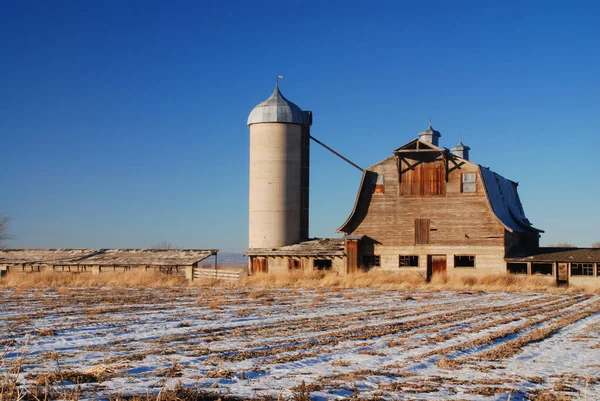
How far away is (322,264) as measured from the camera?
46.8m

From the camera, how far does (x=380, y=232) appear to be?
45.3m

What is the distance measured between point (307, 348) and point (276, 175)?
1361 inches

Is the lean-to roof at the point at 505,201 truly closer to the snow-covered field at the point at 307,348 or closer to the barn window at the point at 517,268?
the barn window at the point at 517,268

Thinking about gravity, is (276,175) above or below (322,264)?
above

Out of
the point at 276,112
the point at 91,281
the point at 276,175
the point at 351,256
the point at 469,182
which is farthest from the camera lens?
the point at 276,112

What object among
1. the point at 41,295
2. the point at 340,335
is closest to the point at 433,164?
the point at 41,295

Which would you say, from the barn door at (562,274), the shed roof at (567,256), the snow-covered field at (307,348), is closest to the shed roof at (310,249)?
the shed roof at (567,256)

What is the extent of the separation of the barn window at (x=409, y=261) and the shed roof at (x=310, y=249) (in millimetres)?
3475

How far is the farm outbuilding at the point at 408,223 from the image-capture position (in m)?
42.9

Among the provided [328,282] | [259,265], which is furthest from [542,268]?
[259,265]

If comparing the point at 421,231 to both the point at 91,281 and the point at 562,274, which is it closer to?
the point at 562,274

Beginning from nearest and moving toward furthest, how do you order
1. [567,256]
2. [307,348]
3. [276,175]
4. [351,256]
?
[307,348]
[567,256]
[351,256]
[276,175]

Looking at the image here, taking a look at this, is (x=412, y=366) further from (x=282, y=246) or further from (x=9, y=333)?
(x=282, y=246)

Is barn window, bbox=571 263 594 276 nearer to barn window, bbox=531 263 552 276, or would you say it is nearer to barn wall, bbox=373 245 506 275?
barn window, bbox=531 263 552 276
